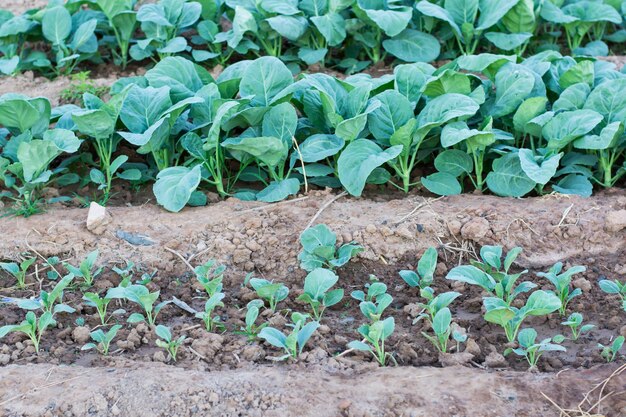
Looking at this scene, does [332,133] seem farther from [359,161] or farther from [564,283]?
[564,283]

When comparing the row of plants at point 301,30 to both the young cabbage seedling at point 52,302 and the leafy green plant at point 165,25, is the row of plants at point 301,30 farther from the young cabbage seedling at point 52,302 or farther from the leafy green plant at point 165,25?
the young cabbage seedling at point 52,302

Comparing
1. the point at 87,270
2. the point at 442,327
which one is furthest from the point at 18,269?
the point at 442,327

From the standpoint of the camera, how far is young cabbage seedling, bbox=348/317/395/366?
287 centimetres

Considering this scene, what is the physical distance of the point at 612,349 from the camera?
286 centimetres

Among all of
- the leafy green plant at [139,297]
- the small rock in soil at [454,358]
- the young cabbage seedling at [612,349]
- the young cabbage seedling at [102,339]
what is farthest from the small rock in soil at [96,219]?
the young cabbage seedling at [612,349]

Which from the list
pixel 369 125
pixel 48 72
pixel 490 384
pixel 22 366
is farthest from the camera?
pixel 48 72

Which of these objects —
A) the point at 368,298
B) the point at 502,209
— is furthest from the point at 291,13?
the point at 368,298

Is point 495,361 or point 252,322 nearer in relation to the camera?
point 495,361

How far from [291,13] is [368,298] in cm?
235

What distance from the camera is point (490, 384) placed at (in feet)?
8.87

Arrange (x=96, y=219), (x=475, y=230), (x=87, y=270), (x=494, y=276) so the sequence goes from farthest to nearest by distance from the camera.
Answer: (x=96, y=219) → (x=475, y=230) → (x=87, y=270) → (x=494, y=276)

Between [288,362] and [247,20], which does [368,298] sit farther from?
[247,20]

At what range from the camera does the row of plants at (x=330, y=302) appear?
2.92 m

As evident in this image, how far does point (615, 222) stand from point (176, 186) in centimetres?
185
